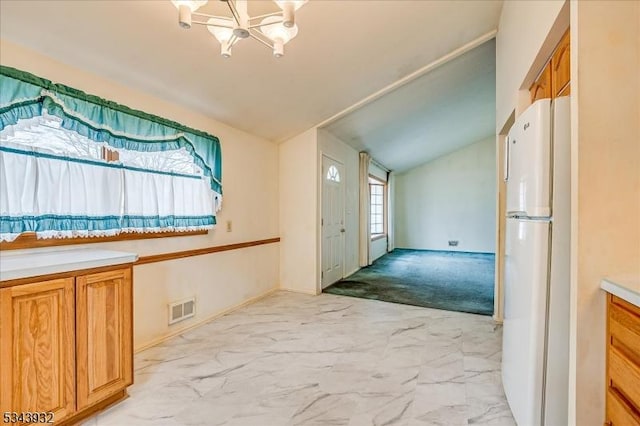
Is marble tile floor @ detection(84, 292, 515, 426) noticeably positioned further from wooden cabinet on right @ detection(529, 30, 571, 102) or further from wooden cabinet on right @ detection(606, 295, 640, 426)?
wooden cabinet on right @ detection(529, 30, 571, 102)

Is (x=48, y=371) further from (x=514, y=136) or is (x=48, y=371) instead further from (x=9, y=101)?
(x=514, y=136)

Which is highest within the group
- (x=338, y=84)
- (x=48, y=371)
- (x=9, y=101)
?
(x=338, y=84)

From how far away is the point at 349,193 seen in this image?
18.5 ft

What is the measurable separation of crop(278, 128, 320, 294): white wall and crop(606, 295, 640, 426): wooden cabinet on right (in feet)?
11.1

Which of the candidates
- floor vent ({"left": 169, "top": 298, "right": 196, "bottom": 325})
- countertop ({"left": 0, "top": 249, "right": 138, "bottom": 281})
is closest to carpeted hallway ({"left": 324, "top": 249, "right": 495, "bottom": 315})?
floor vent ({"left": 169, "top": 298, "right": 196, "bottom": 325})

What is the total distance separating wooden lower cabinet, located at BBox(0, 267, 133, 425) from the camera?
4.56ft

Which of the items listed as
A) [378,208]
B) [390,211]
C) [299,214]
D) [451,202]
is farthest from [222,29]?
[451,202]

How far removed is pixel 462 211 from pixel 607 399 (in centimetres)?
795

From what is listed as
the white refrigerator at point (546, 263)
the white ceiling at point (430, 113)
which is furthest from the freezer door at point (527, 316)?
the white ceiling at point (430, 113)

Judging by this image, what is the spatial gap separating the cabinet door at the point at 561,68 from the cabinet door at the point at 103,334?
2.56m

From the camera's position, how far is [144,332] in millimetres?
2588

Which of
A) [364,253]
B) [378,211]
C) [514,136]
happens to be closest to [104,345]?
[514,136]

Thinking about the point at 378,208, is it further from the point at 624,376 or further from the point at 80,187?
the point at 624,376

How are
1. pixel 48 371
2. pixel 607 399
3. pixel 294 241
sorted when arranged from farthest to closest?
pixel 294 241
pixel 48 371
pixel 607 399
